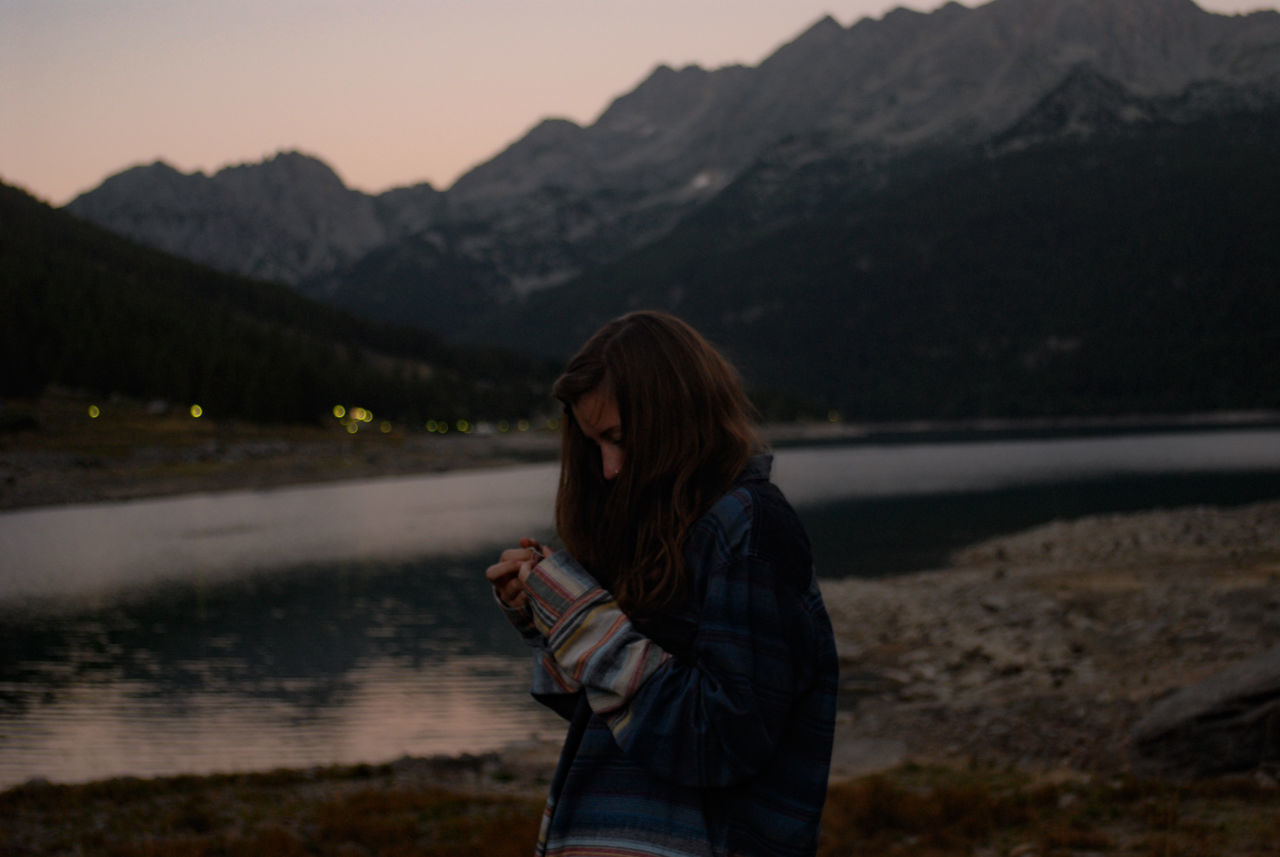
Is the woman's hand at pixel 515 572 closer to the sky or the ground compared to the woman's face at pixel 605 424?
closer to the ground

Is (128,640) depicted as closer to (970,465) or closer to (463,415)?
(970,465)

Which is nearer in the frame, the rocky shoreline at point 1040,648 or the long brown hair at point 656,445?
the long brown hair at point 656,445

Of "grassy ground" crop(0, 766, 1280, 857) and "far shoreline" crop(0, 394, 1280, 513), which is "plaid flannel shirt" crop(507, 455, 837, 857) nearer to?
"grassy ground" crop(0, 766, 1280, 857)

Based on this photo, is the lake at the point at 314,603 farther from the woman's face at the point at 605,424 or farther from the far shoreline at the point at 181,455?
the woman's face at the point at 605,424

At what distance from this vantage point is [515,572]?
242 cm

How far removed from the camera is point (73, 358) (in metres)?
111

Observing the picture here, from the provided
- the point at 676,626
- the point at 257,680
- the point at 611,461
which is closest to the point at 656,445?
the point at 611,461

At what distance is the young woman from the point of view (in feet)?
6.96

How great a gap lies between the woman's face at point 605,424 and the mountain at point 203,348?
114 m

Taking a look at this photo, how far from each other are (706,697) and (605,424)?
698 millimetres

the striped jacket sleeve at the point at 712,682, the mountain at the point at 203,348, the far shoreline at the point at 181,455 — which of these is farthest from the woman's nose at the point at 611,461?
the mountain at the point at 203,348

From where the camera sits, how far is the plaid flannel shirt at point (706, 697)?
2113 mm

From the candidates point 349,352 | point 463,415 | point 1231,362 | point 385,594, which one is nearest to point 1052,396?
point 1231,362

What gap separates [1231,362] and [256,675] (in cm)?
20253
